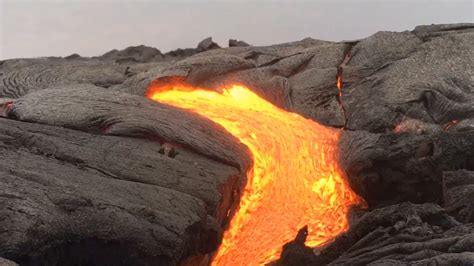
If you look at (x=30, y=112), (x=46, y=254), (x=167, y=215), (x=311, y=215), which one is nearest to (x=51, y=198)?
(x=46, y=254)

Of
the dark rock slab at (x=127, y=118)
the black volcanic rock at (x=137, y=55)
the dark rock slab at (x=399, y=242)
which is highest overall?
the black volcanic rock at (x=137, y=55)

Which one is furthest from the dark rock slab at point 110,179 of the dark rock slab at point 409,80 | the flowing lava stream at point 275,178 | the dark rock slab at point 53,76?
the dark rock slab at point 409,80

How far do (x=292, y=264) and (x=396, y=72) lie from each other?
258 inches

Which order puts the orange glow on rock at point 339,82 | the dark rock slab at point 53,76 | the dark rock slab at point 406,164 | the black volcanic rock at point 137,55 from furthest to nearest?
1. the black volcanic rock at point 137,55
2. the dark rock slab at point 53,76
3. the orange glow on rock at point 339,82
4. the dark rock slab at point 406,164

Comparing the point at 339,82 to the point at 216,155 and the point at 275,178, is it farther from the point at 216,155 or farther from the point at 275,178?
the point at 216,155

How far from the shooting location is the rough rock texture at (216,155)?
31.1ft

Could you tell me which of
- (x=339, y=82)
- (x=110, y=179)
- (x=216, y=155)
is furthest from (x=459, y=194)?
(x=110, y=179)

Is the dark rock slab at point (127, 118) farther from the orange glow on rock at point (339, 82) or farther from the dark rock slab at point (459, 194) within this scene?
the dark rock slab at point (459, 194)

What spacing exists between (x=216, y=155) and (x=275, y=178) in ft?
5.61

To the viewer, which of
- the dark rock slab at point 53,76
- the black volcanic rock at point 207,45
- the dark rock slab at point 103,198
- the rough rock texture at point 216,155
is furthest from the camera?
the black volcanic rock at point 207,45

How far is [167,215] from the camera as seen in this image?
1012 centimetres

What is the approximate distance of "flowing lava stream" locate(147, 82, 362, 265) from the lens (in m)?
12.1

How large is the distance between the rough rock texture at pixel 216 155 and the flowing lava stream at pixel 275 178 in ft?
1.18

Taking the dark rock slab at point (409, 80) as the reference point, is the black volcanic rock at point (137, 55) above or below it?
above
